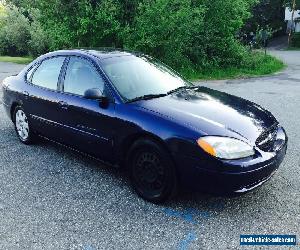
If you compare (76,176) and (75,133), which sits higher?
(75,133)

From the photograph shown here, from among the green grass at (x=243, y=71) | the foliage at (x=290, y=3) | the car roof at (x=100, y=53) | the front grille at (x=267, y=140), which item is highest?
the foliage at (x=290, y=3)

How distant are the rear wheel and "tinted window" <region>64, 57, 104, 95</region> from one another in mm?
1253

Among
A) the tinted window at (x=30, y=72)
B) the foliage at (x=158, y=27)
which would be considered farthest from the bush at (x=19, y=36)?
the tinted window at (x=30, y=72)

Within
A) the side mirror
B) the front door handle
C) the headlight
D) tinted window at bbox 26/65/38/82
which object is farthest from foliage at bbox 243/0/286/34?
the headlight

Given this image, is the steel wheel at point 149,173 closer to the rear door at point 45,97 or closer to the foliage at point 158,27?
the rear door at point 45,97

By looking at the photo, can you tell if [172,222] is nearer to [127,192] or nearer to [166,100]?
[127,192]

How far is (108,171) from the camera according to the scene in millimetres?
4879

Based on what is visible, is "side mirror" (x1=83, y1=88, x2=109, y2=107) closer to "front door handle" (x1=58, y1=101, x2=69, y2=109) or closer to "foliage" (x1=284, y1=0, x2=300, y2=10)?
"front door handle" (x1=58, y1=101, x2=69, y2=109)

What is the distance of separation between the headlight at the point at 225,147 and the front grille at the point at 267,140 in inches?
7.6

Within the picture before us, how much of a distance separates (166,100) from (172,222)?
1.35 meters

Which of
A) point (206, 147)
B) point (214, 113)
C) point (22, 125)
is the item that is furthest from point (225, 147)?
point (22, 125)

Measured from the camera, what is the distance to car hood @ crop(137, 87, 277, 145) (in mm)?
3730

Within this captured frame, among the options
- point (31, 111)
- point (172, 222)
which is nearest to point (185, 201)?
point (172, 222)

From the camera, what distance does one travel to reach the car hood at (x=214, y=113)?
373 centimetres
